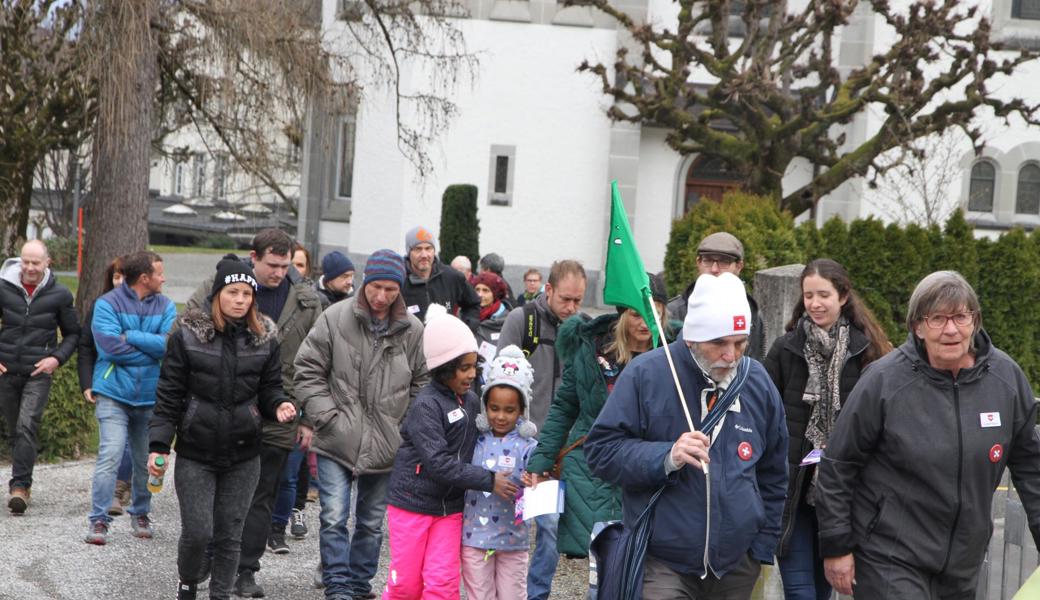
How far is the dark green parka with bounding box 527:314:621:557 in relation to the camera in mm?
6414

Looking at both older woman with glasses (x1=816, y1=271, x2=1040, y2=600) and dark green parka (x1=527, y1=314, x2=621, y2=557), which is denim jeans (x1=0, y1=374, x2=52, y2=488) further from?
older woman with glasses (x1=816, y1=271, x2=1040, y2=600)

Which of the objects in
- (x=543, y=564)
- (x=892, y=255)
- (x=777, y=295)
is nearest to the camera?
(x=543, y=564)

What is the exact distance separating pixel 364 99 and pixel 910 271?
6.16 meters

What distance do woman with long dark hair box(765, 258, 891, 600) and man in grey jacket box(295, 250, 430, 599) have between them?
2.15 metres

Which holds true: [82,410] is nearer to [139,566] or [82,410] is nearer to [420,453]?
[139,566]

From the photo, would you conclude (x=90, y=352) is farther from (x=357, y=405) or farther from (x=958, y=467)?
(x=958, y=467)

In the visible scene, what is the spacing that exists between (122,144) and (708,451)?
10.4m

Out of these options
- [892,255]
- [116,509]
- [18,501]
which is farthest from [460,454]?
[892,255]

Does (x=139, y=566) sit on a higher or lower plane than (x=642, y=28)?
lower

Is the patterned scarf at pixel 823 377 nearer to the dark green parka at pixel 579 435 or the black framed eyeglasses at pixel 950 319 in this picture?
the dark green parka at pixel 579 435

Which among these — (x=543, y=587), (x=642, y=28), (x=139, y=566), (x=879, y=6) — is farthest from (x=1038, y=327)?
(x=139, y=566)

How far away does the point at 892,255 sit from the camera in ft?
48.9

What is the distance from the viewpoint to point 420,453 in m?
6.47

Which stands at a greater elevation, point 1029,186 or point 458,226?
point 1029,186
